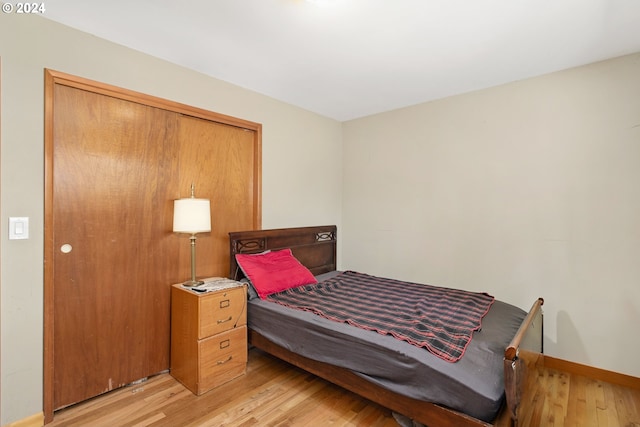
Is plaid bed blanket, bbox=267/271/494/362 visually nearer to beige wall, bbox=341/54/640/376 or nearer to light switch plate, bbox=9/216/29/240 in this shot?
beige wall, bbox=341/54/640/376

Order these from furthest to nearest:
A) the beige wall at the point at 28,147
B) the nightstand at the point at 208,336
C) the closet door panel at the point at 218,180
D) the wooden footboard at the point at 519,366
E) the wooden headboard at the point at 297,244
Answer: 1. the wooden headboard at the point at 297,244
2. the closet door panel at the point at 218,180
3. the nightstand at the point at 208,336
4. the beige wall at the point at 28,147
5. the wooden footboard at the point at 519,366

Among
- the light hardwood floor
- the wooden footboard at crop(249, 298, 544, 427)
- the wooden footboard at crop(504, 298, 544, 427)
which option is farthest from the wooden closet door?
the wooden footboard at crop(504, 298, 544, 427)

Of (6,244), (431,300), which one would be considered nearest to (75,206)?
(6,244)

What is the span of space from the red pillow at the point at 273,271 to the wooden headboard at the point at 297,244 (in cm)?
11

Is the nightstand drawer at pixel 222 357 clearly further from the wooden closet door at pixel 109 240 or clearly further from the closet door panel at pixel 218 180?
the closet door panel at pixel 218 180

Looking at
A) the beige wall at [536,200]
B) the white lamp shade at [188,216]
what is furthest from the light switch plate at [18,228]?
the beige wall at [536,200]

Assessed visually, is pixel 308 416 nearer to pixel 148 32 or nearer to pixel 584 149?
pixel 148 32

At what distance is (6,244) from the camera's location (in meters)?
1.79

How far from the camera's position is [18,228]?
5.94 ft

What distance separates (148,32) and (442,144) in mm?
2805

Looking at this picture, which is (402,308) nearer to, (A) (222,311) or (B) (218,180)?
(A) (222,311)

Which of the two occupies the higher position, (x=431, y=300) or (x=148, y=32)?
(x=148, y=32)

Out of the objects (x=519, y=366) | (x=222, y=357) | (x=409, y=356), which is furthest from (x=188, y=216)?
(x=519, y=366)

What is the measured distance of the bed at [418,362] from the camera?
144cm
